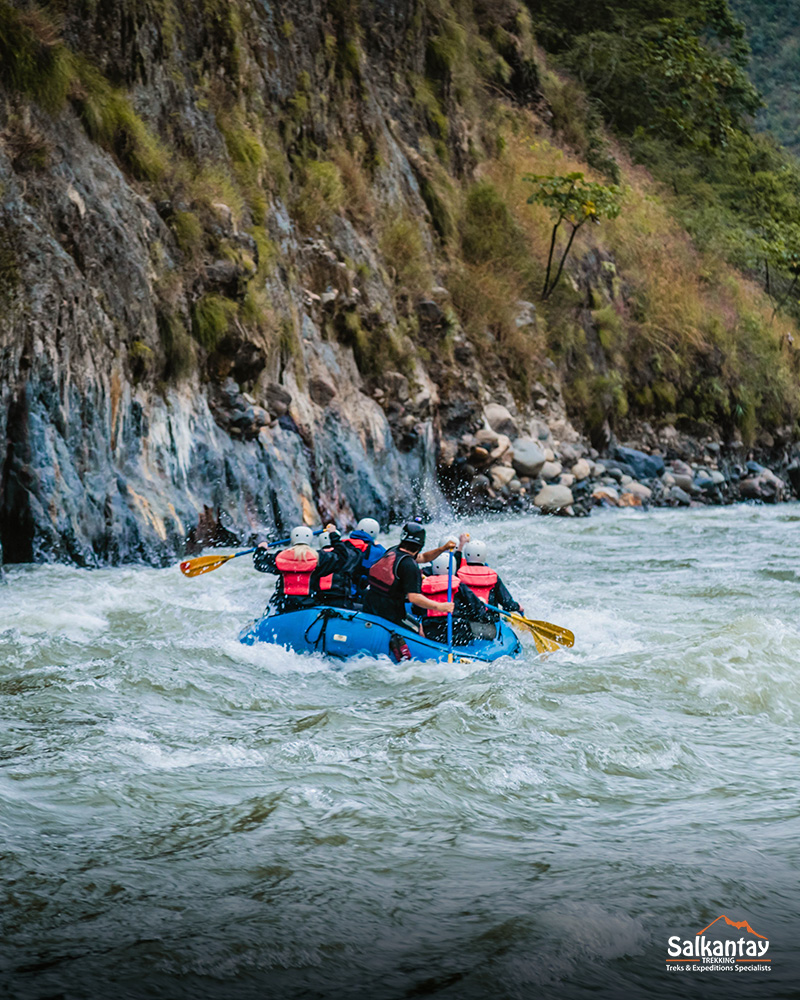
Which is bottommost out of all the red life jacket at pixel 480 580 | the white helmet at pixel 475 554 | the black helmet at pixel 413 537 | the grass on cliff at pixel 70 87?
the red life jacket at pixel 480 580

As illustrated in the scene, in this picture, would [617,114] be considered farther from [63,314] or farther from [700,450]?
[63,314]

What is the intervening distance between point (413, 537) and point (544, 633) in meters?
1.23

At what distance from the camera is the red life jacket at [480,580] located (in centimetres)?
750

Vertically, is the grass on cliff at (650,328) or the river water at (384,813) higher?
the grass on cliff at (650,328)

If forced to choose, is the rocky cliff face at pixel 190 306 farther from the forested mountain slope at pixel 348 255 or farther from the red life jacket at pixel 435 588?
the red life jacket at pixel 435 588

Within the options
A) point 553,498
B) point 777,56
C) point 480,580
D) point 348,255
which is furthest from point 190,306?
point 777,56

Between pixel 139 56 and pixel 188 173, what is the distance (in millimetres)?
1457

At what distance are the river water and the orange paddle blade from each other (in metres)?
1.07

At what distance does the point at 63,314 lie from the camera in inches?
377

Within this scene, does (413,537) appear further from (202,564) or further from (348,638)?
(202,564)

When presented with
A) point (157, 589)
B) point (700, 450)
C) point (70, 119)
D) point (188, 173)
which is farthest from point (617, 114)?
point (157, 589)

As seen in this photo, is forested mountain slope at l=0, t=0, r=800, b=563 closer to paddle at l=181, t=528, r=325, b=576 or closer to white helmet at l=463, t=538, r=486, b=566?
paddle at l=181, t=528, r=325, b=576

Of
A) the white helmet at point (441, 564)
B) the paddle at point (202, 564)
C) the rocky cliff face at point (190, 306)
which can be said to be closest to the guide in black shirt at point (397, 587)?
the white helmet at point (441, 564)

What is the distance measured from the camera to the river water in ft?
9.90
